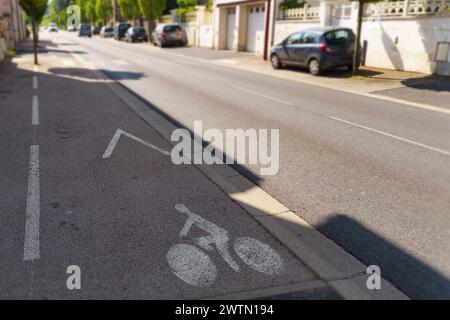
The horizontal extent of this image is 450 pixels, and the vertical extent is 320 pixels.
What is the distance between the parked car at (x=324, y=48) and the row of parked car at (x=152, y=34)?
20.6m

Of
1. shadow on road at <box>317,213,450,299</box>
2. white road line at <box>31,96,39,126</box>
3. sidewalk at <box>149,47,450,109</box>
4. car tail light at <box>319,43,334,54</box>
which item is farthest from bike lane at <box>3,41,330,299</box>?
car tail light at <box>319,43,334,54</box>

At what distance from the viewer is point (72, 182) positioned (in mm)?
5598

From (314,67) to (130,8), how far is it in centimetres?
4468

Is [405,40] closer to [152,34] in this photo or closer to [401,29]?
[401,29]

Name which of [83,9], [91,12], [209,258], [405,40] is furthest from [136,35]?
[91,12]

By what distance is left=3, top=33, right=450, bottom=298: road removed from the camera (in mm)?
4090

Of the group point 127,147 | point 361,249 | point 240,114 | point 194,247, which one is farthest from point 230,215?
point 240,114

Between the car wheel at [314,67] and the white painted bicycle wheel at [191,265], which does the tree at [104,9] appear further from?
the white painted bicycle wheel at [191,265]

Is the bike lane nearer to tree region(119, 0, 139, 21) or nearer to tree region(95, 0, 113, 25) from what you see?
tree region(119, 0, 139, 21)

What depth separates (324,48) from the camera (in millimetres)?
17234

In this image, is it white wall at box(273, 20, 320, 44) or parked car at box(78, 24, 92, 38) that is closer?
white wall at box(273, 20, 320, 44)

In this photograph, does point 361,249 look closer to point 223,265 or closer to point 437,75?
point 223,265

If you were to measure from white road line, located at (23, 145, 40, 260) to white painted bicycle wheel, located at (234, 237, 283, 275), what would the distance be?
1842 mm

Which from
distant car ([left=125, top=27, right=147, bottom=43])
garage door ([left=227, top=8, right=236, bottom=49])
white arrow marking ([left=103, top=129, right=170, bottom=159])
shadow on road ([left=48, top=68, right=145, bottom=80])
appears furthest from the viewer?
distant car ([left=125, top=27, right=147, bottom=43])
